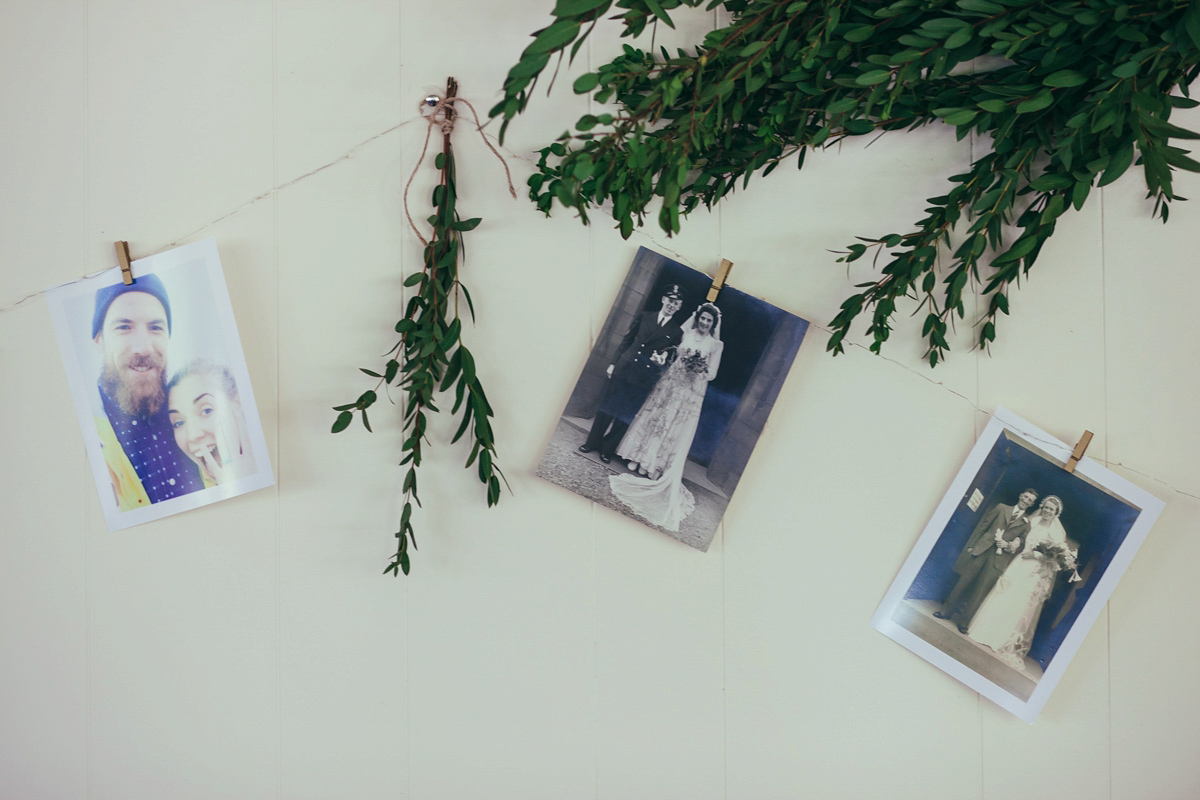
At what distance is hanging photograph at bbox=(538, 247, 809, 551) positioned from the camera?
0.89 m

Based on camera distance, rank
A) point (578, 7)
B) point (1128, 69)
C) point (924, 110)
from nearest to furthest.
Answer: point (578, 7), point (1128, 69), point (924, 110)

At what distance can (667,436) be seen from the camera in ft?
2.92

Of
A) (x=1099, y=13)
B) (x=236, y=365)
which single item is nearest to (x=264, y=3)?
(x=236, y=365)

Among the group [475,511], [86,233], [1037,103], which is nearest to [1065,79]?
[1037,103]

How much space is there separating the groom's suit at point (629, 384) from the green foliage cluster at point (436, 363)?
14 cm

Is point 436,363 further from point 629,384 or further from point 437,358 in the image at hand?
point 629,384

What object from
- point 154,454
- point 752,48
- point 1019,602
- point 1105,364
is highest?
point 752,48

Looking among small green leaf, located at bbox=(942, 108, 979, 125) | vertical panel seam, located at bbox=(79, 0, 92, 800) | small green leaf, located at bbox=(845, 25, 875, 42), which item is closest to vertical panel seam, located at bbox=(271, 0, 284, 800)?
vertical panel seam, located at bbox=(79, 0, 92, 800)

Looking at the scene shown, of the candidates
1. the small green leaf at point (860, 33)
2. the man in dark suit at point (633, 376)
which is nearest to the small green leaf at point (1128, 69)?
the small green leaf at point (860, 33)

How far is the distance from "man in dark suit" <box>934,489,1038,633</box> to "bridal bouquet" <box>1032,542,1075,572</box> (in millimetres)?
32

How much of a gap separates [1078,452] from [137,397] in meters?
1.18

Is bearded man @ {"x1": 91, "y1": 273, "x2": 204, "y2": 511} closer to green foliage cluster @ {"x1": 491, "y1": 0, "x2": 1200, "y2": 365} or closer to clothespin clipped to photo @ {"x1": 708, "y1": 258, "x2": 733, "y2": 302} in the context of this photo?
green foliage cluster @ {"x1": 491, "y1": 0, "x2": 1200, "y2": 365}

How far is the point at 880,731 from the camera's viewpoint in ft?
2.97

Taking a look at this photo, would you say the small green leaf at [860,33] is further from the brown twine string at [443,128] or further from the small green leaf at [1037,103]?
the brown twine string at [443,128]
